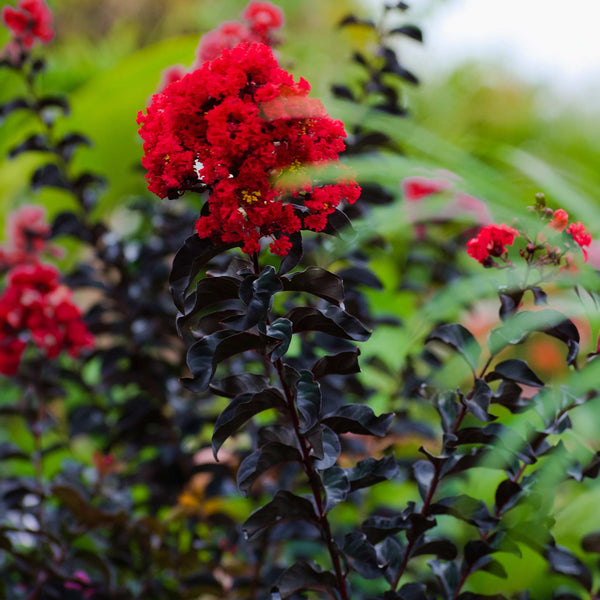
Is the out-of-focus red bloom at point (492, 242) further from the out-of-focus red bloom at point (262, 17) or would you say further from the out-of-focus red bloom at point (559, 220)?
the out-of-focus red bloom at point (262, 17)

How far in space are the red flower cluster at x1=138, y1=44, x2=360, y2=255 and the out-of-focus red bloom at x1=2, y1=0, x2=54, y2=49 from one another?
94 centimetres

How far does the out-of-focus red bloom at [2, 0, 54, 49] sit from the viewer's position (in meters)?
1.38

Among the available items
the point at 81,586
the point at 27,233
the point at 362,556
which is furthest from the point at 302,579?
the point at 27,233

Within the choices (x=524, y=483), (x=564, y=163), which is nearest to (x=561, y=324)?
(x=524, y=483)

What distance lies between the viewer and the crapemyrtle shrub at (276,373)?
64 centimetres

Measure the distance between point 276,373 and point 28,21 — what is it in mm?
972

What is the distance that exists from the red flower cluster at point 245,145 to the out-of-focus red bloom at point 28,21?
938mm

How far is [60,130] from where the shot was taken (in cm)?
257

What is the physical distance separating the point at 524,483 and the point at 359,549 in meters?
0.22

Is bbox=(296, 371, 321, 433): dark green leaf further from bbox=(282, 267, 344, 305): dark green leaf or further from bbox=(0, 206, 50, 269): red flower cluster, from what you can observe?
bbox=(0, 206, 50, 269): red flower cluster

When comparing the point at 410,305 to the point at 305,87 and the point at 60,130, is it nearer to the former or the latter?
the point at 60,130

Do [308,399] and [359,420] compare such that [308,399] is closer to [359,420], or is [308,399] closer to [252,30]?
[359,420]

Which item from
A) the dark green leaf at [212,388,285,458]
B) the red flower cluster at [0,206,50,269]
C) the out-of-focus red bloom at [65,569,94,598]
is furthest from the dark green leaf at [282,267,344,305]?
the red flower cluster at [0,206,50,269]

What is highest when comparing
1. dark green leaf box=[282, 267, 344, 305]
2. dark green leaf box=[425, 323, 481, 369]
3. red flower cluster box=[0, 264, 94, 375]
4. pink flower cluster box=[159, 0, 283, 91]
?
pink flower cluster box=[159, 0, 283, 91]
